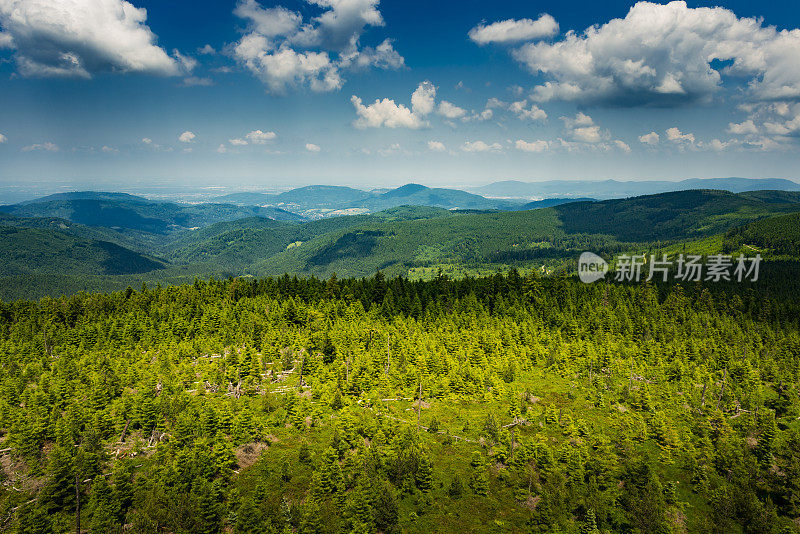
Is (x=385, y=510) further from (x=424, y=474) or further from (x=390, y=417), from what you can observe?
(x=390, y=417)

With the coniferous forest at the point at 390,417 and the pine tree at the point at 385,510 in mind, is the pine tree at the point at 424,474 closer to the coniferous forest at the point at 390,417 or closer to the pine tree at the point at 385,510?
the coniferous forest at the point at 390,417

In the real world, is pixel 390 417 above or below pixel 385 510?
below

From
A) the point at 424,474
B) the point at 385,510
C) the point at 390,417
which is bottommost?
the point at 424,474

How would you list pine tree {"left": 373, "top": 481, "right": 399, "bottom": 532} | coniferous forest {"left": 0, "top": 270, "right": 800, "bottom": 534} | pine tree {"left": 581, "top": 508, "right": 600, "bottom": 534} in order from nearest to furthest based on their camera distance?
1. pine tree {"left": 581, "top": 508, "right": 600, "bottom": 534}
2. pine tree {"left": 373, "top": 481, "right": 399, "bottom": 532}
3. coniferous forest {"left": 0, "top": 270, "right": 800, "bottom": 534}

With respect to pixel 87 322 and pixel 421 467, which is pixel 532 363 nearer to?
pixel 421 467

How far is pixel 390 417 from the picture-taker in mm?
68625

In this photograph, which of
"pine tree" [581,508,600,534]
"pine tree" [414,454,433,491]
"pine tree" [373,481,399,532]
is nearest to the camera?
"pine tree" [581,508,600,534]

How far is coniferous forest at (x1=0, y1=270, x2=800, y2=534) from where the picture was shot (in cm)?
4694

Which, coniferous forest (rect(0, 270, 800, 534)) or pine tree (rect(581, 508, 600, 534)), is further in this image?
coniferous forest (rect(0, 270, 800, 534))

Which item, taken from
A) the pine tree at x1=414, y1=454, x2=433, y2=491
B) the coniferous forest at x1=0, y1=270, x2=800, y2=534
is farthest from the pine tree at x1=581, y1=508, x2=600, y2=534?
the pine tree at x1=414, y1=454, x2=433, y2=491

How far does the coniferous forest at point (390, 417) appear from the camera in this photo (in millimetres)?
46938

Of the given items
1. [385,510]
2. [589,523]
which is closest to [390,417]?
[385,510]

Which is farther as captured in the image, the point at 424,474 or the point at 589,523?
the point at 424,474

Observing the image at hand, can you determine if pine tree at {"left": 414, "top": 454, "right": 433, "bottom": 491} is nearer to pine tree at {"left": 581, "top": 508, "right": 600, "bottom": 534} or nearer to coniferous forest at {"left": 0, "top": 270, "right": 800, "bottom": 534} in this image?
coniferous forest at {"left": 0, "top": 270, "right": 800, "bottom": 534}
